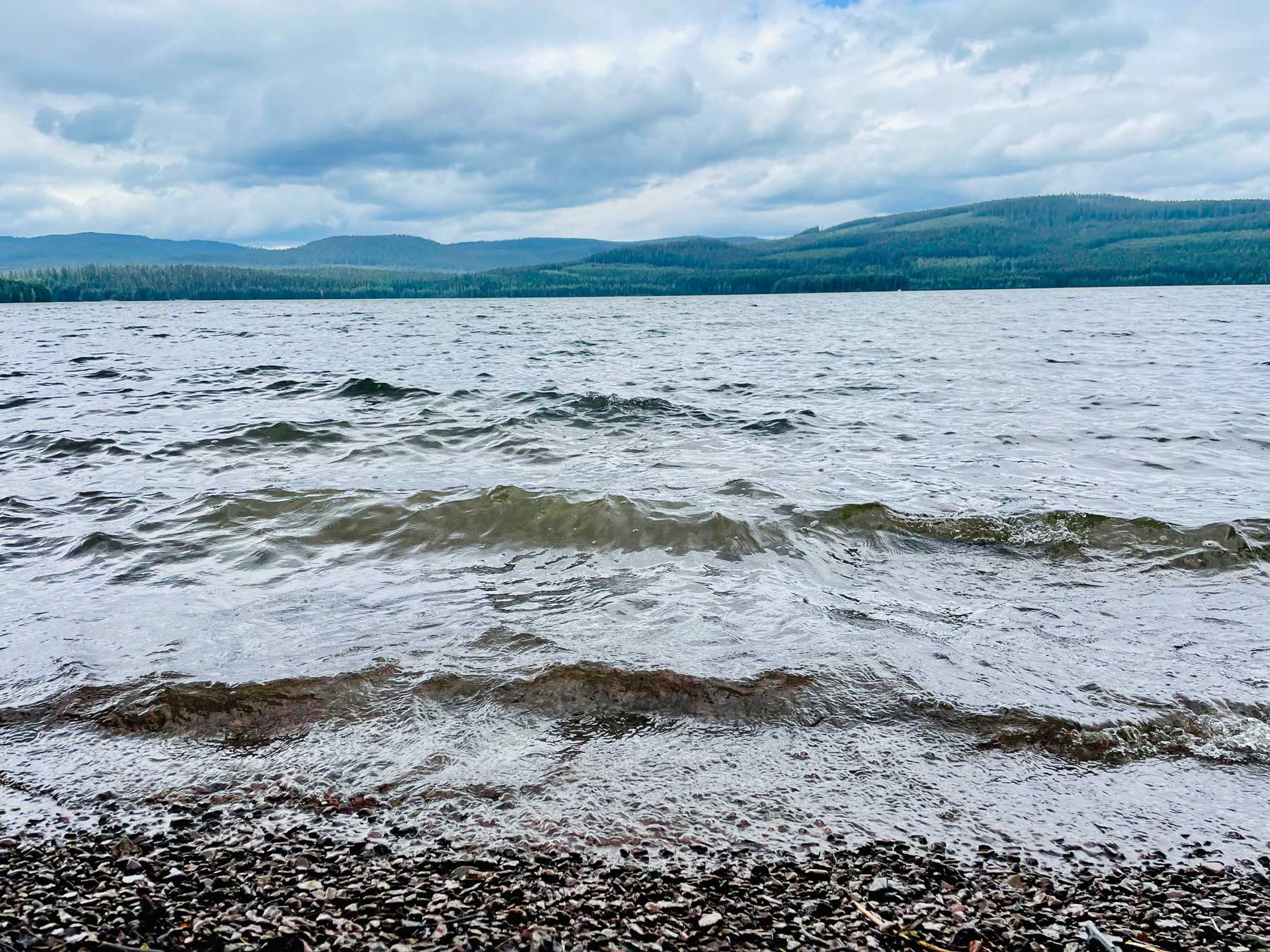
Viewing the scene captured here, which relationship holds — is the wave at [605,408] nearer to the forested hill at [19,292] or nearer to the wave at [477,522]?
Answer: the wave at [477,522]

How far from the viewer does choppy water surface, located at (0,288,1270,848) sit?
459 cm

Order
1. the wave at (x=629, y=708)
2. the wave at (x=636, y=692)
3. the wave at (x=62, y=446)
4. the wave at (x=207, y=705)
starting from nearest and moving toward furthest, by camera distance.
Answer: the wave at (x=629, y=708) → the wave at (x=207, y=705) → the wave at (x=636, y=692) → the wave at (x=62, y=446)

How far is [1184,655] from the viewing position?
612 centimetres

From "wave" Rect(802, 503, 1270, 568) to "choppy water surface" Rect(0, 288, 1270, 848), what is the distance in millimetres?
50

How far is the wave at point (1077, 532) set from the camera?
866 cm

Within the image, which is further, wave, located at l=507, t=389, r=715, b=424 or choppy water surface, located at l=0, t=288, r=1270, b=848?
wave, located at l=507, t=389, r=715, b=424

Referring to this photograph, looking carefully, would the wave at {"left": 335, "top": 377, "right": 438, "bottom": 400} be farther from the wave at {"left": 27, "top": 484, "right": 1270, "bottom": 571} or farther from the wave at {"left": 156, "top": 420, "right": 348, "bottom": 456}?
the wave at {"left": 27, "top": 484, "right": 1270, "bottom": 571}

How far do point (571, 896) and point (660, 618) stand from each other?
143 inches

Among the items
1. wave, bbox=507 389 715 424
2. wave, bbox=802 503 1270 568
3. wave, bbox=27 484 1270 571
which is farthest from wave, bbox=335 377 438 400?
wave, bbox=802 503 1270 568

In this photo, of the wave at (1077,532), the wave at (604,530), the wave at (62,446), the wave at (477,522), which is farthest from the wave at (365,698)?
the wave at (62,446)

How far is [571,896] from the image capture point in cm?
359

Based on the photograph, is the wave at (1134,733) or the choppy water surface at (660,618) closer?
the choppy water surface at (660,618)

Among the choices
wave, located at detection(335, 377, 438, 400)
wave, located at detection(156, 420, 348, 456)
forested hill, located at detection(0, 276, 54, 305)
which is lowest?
wave, located at detection(156, 420, 348, 456)

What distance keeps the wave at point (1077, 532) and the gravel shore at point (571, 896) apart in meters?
5.62
